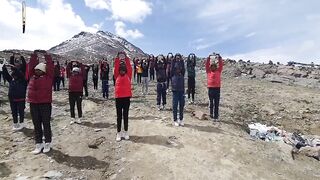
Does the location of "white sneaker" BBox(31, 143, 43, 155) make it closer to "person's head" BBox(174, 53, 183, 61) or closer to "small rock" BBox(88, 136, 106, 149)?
"small rock" BBox(88, 136, 106, 149)

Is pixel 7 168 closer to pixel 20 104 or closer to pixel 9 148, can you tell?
pixel 9 148

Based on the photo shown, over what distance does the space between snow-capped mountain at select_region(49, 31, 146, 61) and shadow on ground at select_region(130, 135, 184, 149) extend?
51.1 meters

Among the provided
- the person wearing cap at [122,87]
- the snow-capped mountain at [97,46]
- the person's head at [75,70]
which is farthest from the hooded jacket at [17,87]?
the snow-capped mountain at [97,46]

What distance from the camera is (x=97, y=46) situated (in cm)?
6981

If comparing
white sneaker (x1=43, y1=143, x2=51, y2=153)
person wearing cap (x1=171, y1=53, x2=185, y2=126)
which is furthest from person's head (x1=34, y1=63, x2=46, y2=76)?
person wearing cap (x1=171, y1=53, x2=185, y2=126)

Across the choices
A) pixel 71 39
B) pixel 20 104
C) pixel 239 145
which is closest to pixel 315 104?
pixel 239 145

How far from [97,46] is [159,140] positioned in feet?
198

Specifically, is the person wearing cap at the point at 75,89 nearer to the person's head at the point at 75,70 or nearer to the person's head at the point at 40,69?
the person's head at the point at 75,70

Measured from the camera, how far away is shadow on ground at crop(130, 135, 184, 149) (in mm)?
10936

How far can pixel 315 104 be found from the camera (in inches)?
832

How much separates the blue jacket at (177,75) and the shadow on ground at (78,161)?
3.91 m

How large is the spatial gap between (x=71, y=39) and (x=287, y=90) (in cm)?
5965

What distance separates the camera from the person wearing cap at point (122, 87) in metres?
11.1

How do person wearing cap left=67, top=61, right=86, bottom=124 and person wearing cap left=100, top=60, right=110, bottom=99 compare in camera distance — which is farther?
person wearing cap left=100, top=60, right=110, bottom=99
